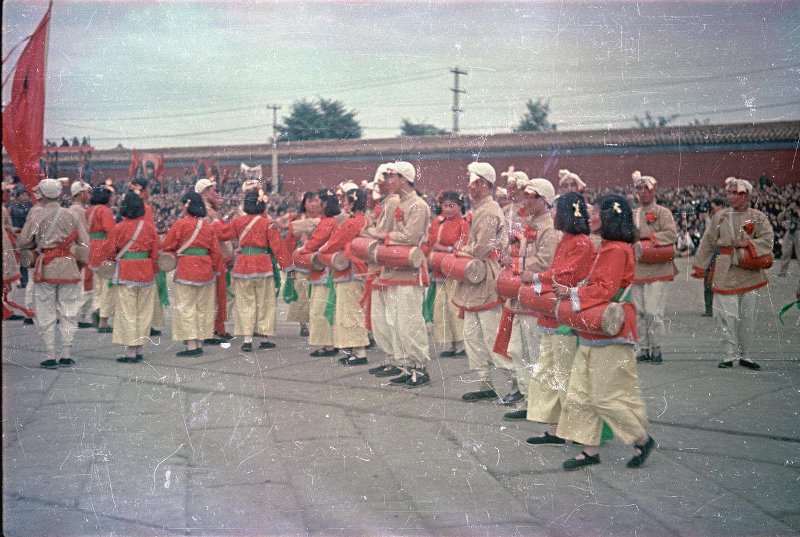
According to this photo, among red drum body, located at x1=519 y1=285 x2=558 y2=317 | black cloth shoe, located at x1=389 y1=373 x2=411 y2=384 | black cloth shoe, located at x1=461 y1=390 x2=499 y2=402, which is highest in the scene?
red drum body, located at x1=519 y1=285 x2=558 y2=317

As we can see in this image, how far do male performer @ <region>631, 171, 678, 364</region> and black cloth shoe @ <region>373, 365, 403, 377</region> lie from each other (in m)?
2.50

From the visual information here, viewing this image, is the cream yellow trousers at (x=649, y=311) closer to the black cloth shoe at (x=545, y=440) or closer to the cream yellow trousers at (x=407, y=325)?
the cream yellow trousers at (x=407, y=325)

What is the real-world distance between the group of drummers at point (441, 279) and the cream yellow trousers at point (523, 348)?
1 cm

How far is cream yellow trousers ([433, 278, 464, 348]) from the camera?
8930 mm

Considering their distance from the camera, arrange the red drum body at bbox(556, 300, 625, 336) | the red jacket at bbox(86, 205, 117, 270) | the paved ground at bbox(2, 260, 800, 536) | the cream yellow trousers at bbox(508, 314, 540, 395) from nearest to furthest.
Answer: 1. the paved ground at bbox(2, 260, 800, 536)
2. the red drum body at bbox(556, 300, 625, 336)
3. the cream yellow trousers at bbox(508, 314, 540, 395)
4. the red jacket at bbox(86, 205, 117, 270)

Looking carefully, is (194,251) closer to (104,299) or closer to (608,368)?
(104,299)

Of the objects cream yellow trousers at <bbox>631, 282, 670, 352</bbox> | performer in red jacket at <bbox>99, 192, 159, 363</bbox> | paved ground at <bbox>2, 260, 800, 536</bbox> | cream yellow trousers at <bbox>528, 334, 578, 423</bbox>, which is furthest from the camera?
performer in red jacket at <bbox>99, 192, 159, 363</bbox>

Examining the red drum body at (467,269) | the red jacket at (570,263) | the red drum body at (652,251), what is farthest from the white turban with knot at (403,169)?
the red drum body at (652,251)

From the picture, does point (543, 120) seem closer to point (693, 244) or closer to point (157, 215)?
point (157, 215)

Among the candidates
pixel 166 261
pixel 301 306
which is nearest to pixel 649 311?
pixel 301 306

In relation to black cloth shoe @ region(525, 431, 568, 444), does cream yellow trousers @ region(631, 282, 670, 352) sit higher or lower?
higher

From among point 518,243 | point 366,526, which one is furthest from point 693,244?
point 366,526

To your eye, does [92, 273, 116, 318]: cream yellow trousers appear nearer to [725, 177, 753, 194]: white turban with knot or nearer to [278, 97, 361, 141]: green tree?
[278, 97, 361, 141]: green tree

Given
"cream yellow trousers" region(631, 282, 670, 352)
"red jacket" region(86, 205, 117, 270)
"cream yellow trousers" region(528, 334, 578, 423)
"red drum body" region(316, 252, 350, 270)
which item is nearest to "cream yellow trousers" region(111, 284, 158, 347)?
"red jacket" region(86, 205, 117, 270)
